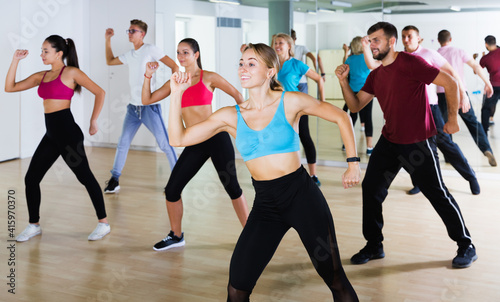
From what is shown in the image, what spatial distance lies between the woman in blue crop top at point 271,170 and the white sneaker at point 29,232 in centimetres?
237

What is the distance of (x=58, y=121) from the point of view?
4.30 m

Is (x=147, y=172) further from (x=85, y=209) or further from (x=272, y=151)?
(x=272, y=151)

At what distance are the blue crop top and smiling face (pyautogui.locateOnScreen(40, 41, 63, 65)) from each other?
2.33 meters

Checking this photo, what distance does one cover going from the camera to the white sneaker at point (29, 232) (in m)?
4.48

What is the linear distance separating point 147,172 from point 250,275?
4.88 metres

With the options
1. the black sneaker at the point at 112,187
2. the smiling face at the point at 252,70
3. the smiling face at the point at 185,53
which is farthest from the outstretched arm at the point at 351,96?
the black sneaker at the point at 112,187

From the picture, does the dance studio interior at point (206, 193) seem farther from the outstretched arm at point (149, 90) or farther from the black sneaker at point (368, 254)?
the outstretched arm at point (149, 90)

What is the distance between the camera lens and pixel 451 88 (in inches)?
141

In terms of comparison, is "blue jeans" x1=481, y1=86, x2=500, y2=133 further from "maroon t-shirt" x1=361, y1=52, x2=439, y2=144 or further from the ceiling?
"maroon t-shirt" x1=361, y1=52, x2=439, y2=144

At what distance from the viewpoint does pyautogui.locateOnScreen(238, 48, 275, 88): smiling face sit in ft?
8.52

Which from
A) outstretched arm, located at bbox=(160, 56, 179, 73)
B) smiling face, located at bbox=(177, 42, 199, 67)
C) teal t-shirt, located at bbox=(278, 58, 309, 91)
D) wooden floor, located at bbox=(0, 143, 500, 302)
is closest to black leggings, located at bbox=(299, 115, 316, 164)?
wooden floor, located at bbox=(0, 143, 500, 302)

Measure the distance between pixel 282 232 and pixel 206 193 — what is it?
357 cm

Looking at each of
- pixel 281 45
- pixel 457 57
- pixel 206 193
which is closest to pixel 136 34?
pixel 281 45

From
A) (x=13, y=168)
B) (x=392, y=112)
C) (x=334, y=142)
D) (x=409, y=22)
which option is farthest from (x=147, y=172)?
(x=392, y=112)
